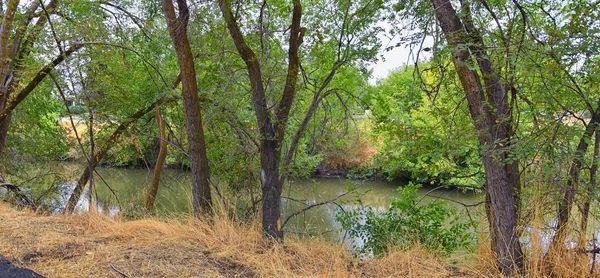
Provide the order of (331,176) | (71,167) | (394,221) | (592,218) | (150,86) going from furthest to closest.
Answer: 1. (331,176)
2. (71,167)
3. (150,86)
4. (394,221)
5. (592,218)

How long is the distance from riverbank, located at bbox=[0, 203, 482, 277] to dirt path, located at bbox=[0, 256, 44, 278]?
8 cm

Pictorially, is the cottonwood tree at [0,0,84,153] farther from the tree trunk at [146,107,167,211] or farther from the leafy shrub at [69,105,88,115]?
the tree trunk at [146,107,167,211]

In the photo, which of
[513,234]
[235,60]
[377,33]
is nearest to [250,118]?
[235,60]

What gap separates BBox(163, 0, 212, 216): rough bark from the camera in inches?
191

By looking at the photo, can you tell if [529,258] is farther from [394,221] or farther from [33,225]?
[33,225]

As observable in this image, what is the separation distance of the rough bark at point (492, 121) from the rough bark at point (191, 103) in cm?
283

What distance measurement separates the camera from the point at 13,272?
10.1 ft

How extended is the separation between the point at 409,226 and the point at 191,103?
9.77 ft

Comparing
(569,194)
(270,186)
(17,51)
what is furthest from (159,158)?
(569,194)

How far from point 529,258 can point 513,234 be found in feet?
0.60

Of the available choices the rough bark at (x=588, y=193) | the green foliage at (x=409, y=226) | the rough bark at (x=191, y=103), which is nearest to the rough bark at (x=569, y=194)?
the rough bark at (x=588, y=193)

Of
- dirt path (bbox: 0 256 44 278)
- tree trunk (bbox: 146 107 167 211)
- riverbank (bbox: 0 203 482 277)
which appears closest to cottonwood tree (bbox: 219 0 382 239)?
riverbank (bbox: 0 203 482 277)

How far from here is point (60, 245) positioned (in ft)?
12.6

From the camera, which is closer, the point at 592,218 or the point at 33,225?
the point at 592,218
